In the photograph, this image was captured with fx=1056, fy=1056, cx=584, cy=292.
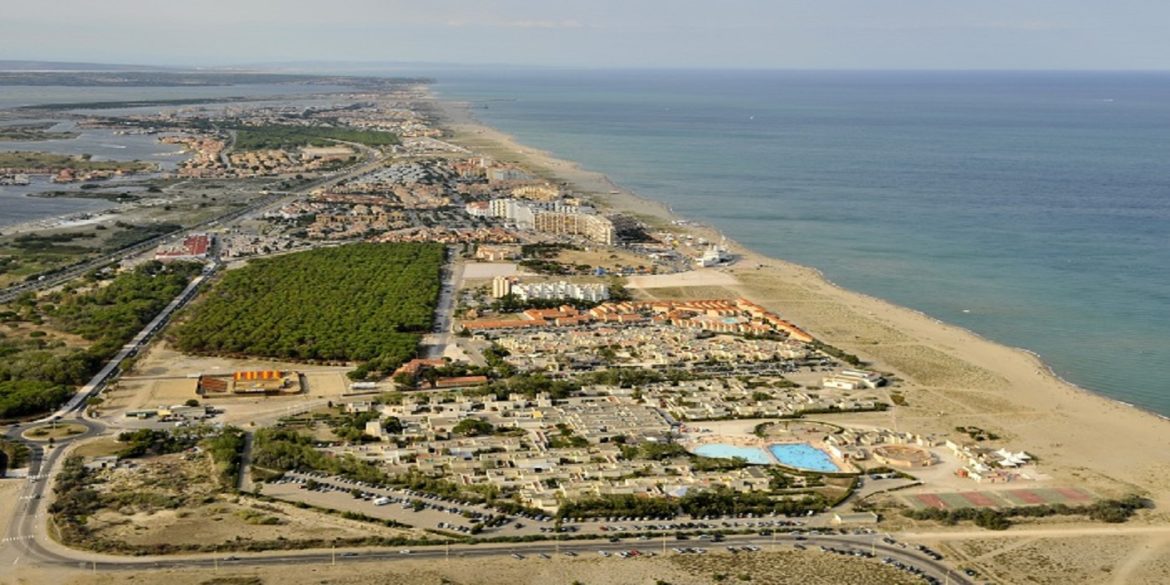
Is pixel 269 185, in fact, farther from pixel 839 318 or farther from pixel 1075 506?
pixel 1075 506

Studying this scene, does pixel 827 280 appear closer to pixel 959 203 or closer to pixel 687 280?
pixel 687 280

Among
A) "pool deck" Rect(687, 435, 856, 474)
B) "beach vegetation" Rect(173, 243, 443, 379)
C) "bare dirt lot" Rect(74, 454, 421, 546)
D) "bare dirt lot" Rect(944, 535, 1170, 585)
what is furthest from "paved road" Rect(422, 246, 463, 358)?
"bare dirt lot" Rect(944, 535, 1170, 585)

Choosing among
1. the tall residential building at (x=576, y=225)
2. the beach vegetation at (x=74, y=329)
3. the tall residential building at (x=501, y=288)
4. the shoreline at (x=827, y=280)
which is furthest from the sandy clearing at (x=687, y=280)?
the beach vegetation at (x=74, y=329)

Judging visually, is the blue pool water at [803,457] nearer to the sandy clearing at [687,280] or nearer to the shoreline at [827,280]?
the shoreline at [827,280]

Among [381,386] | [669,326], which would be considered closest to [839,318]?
[669,326]

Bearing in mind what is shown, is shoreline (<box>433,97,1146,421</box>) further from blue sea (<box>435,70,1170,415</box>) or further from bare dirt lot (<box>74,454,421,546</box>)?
bare dirt lot (<box>74,454,421,546</box>)

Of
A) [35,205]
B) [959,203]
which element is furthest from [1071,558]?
[35,205]

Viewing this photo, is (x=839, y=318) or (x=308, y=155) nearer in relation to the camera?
(x=839, y=318)
